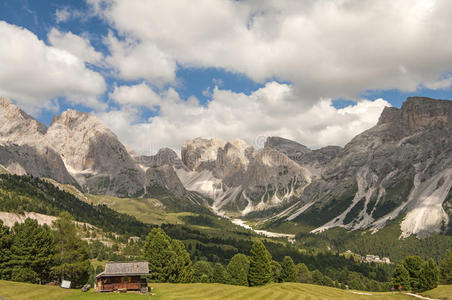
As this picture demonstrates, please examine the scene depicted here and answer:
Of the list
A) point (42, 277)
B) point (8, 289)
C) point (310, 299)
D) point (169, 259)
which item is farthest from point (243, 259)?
point (8, 289)

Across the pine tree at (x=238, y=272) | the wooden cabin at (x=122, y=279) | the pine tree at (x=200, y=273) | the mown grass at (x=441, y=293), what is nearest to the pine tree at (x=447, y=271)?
the mown grass at (x=441, y=293)

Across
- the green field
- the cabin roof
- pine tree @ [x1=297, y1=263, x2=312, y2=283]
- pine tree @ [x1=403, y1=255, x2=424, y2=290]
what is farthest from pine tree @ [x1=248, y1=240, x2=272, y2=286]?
pine tree @ [x1=297, y1=263, x2=312, y2=283]

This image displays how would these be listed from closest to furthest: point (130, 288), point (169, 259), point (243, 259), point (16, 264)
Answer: point (130, 288) < point (16, 264) < point (169, 259) < point (243, 259)

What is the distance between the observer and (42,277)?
84062mm

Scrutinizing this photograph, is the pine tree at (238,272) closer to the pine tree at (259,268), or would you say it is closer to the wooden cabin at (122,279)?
the pine tree at (259,268)

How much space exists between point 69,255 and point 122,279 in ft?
50.6

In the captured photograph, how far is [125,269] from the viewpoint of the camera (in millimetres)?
75938

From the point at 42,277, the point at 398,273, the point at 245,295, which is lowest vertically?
the point at 398,273

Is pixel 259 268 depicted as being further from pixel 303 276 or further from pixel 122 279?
pixel 303 276

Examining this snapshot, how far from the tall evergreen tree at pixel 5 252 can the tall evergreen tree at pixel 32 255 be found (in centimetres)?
118

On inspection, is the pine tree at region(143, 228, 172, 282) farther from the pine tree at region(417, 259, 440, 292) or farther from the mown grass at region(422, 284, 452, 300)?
the pine tree at region(417, 259, 440, 292)

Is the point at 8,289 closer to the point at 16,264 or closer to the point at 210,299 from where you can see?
the point at 16,264

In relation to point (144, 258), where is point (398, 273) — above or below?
below

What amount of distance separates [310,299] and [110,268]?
4291 cm
